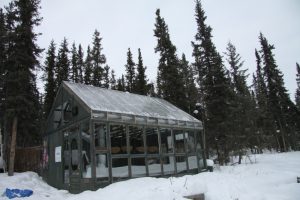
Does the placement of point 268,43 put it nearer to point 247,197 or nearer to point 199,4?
point 199,4

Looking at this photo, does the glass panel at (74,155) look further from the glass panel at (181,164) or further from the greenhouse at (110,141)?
the glass panel at (181,164)

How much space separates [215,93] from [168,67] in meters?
5.75

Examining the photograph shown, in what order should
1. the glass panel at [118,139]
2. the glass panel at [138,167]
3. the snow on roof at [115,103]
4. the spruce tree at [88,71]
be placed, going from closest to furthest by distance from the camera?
1. the glass panel at [118,139]
2. the snow on roof at [115,103]
3. the glass panel at [138,167]
4. the spruce tree at [88,71]

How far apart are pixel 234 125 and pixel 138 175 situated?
1293 cm

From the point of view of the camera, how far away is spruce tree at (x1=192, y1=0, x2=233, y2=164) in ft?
77.7

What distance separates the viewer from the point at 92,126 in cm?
1157

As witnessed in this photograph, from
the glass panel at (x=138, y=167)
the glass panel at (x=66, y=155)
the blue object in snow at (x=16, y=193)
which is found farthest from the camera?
the glass panel at (x=66, y=155)

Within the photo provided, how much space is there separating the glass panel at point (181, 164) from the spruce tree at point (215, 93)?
819 cm

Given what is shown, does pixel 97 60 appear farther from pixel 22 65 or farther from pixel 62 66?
pixel 22 65

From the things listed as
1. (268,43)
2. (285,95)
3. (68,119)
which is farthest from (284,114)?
(68,119)

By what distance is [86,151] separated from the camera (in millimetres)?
11898

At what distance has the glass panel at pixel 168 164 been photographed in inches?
568

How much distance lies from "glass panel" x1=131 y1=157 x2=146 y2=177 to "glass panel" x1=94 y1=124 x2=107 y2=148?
71.3 inches

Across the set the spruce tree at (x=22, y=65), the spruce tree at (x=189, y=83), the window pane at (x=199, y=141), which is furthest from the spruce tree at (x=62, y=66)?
the window pane at (x=199, y=141)
